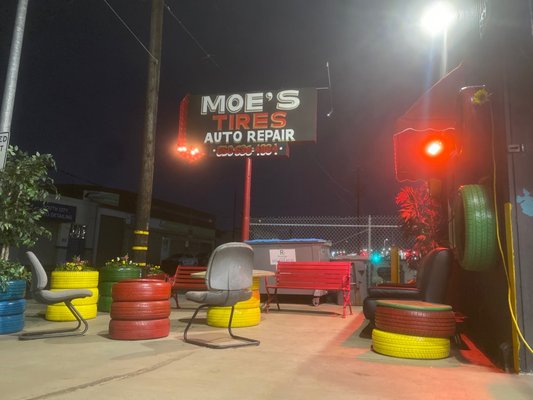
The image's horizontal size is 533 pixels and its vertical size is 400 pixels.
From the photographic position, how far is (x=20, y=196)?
612 centimetres

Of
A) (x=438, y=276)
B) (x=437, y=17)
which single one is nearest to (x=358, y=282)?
(x=438, y=276)

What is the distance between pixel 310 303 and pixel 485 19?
780 cm

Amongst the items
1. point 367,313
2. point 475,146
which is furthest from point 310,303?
point 475,146

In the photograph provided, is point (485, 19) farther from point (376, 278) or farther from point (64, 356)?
point (376, 278)

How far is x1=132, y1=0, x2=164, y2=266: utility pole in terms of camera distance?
941 centimetres

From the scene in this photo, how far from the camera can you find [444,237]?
27.1ft

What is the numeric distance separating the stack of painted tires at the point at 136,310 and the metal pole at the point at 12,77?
9.91 feet

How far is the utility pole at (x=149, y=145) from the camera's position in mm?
9414

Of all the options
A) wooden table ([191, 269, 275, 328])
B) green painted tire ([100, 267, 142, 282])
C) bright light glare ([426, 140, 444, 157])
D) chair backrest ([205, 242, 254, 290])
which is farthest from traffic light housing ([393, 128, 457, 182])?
green painted tire ([100, 267, 142, 282])

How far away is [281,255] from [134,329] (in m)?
6.14

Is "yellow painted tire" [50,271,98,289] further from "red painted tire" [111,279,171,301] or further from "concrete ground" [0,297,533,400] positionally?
"red painted tire" [111,279,171,301]

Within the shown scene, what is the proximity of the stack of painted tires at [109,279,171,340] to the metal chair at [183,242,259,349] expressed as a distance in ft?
1.65

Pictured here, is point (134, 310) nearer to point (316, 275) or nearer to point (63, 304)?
point (63, 304)

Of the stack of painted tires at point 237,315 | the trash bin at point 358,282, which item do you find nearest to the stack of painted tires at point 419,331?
the stack of painted tires at point 237,315
